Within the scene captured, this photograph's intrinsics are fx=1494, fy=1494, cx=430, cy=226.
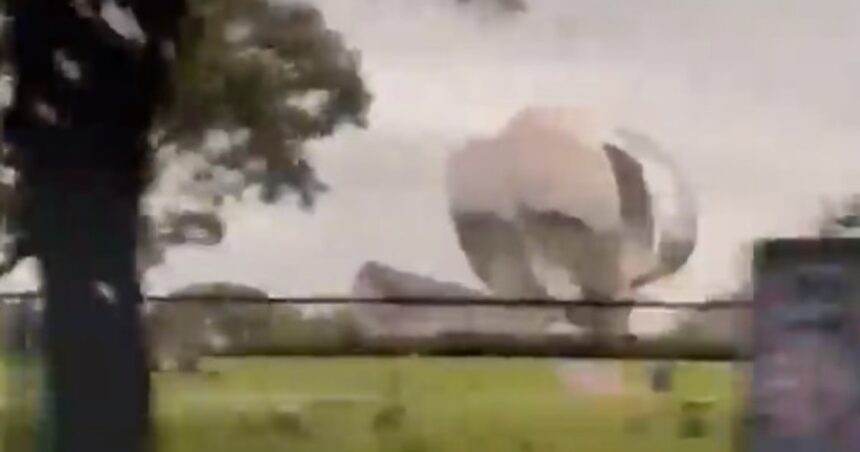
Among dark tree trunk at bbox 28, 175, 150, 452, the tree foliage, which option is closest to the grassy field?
dark tree trunk at bbox 28, 175, 150, 452

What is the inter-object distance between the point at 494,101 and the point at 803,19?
0.35 metres

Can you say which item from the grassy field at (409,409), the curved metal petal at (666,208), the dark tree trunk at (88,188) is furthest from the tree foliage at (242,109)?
the curved metal petal at (666,208)

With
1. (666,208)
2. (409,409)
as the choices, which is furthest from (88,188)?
(666,208)

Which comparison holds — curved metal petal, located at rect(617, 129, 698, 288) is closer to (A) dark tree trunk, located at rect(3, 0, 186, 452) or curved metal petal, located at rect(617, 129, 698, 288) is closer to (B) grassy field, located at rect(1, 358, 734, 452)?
(B) grassy field, located at rect(1, 358, 734, 452)

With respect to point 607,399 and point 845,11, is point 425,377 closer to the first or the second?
point 607,399

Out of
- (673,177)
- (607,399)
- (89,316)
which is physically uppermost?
(673,177)

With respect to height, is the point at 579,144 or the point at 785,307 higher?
the point at 579,144

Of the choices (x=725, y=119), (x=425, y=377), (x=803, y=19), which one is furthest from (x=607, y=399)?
(x=803, y=19)

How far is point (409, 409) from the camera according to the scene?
1650mm

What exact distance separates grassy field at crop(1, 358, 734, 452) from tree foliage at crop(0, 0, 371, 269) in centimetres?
17

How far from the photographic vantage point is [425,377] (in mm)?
1644

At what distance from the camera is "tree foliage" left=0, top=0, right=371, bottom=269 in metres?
1.65

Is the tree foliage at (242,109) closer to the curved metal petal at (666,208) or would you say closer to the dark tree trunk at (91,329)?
the dark tree trunk at (91,329)

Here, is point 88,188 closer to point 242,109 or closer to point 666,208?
point 242,109
